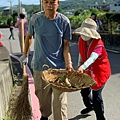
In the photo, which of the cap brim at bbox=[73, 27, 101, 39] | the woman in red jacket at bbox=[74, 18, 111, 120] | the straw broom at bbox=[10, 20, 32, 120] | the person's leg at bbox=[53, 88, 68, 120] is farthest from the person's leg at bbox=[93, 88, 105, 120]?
the straw broom at bbox=[10, 20, 32, 120]

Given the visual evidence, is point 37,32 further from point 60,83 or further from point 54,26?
point 60,83

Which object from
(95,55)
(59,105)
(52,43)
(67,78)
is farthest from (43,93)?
(95,55)

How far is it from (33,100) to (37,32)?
230 cm

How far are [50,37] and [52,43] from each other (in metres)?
0.08

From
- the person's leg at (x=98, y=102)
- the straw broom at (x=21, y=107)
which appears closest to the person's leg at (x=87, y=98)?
the person's leg at (x=98, y=102)

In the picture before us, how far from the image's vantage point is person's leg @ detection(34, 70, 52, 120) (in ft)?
13.8

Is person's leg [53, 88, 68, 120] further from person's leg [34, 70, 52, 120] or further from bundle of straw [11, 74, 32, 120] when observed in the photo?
bundle of straw [11, 74, 32, 120]

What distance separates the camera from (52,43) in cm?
396

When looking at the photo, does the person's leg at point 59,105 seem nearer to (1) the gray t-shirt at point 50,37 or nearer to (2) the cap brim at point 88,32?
(1) the gray t-shirt at point 50,37

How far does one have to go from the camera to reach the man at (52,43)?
3.91 m

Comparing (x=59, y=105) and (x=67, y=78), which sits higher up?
(x=67, y=78)

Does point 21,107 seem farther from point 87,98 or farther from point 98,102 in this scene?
point 87,98

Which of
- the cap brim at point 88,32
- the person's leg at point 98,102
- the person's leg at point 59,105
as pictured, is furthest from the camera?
the person's leg at point 98,102

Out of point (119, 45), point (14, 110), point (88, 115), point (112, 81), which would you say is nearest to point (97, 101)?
point (88, 115)
